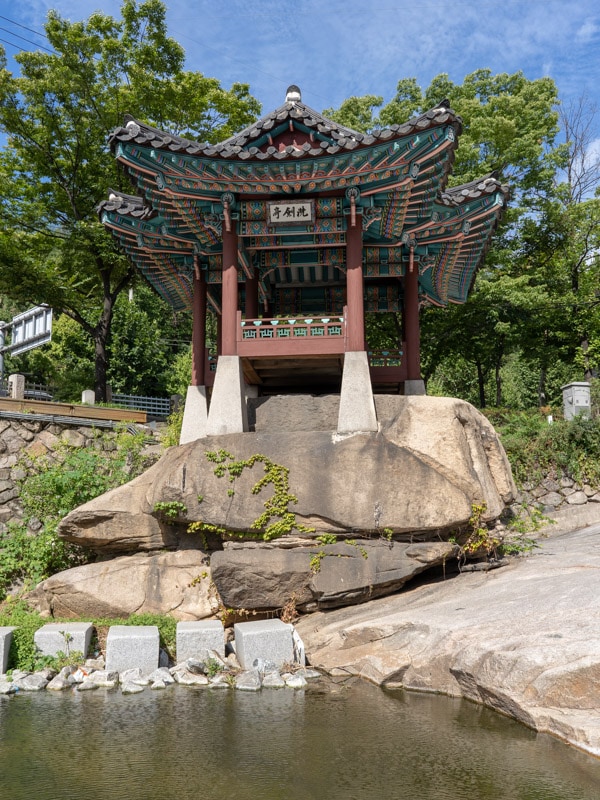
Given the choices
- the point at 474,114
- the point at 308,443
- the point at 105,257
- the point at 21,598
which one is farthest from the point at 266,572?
the point at 474,114

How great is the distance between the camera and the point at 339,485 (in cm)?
1170

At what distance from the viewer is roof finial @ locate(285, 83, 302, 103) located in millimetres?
14184

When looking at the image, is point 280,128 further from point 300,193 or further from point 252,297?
point 252,297

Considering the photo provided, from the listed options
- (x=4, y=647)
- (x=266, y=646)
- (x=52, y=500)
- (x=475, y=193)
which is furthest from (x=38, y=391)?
(x=266, y=646)

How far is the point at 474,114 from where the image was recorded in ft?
89.9

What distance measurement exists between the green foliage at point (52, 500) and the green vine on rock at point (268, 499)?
4335mm

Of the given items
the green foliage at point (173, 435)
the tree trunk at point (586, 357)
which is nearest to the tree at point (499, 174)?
the tree trunk at point (586, 357)

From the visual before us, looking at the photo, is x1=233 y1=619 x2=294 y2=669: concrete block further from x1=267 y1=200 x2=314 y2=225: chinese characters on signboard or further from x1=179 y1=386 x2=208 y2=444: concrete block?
x1=267 y1=200 x2=314 y2=225: chinese characters on signboard

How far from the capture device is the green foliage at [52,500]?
14383mm

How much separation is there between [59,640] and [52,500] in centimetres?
601

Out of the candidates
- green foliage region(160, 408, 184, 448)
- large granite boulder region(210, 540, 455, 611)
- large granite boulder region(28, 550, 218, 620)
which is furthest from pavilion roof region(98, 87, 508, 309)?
large granite boulder region(28, 550, 218, 620)

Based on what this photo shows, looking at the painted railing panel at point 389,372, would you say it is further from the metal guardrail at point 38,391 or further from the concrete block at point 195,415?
the metal guardrail at point 38,391

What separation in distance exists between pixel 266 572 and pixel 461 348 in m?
19.9

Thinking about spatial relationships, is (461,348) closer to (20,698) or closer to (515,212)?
(515,212)
